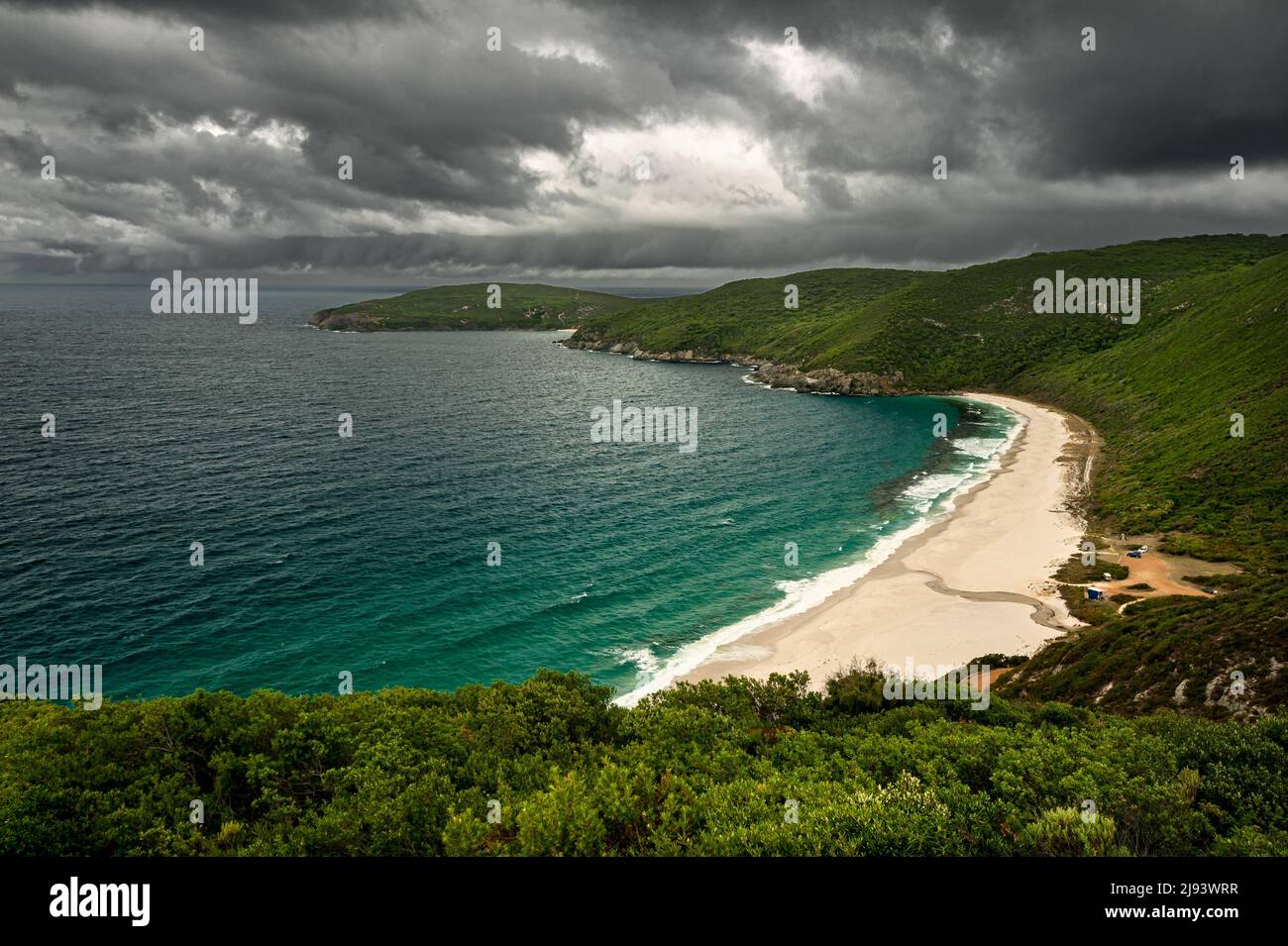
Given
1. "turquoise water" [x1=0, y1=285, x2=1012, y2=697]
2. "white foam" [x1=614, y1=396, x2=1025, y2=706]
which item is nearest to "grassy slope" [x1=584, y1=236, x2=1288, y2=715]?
"white foam" [x1=614, y1=396, x2=1025, y2=706]

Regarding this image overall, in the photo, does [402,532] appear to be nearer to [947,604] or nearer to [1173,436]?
[947,604]

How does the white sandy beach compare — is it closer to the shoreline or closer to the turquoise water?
the shoreline

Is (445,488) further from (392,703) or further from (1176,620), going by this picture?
(1176,620)

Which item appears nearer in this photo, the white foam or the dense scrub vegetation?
the dense scrub vegetation

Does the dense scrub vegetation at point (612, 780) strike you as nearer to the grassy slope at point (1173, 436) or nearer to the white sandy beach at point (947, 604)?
the grassy slope at point (1173, 436)

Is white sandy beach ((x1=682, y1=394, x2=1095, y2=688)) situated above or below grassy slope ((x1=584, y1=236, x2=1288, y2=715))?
below
